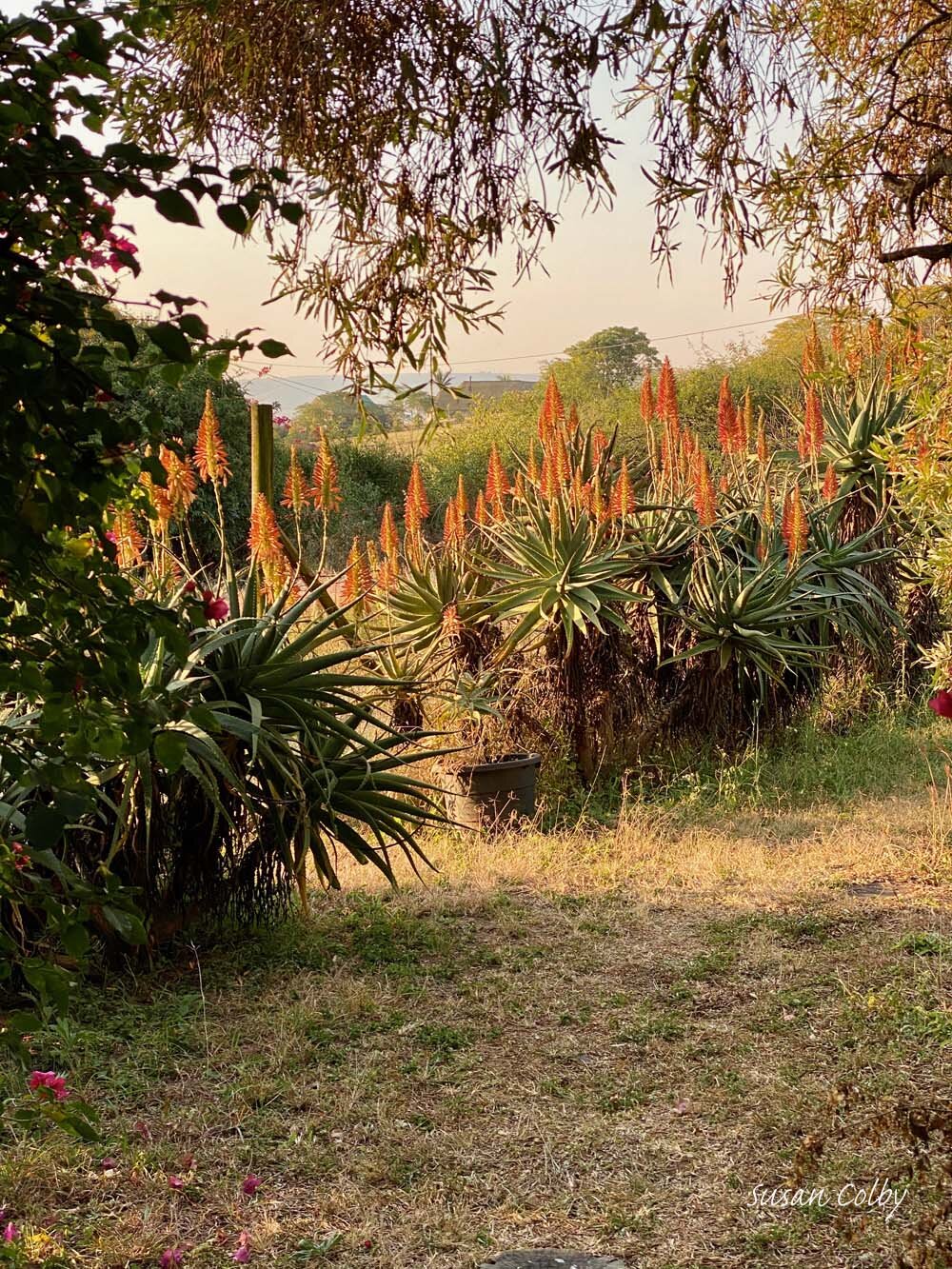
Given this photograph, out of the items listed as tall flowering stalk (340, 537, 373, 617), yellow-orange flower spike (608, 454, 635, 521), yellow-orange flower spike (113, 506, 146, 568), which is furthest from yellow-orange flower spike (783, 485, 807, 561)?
yellow-orange flower spike (113, 506, 146, 568)

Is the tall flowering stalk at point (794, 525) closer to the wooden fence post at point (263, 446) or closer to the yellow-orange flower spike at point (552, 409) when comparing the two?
the yellow-orange flower spike at point (552, 409)

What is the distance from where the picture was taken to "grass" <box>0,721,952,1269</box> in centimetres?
267

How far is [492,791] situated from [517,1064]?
2537mm

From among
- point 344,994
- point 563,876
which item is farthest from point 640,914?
point 344,994

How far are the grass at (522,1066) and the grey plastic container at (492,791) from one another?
24.1 inches

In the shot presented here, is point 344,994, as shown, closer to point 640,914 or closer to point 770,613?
point 640,914

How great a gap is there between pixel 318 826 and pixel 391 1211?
66.8 inches

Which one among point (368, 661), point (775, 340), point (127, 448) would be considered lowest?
point (368, 661)

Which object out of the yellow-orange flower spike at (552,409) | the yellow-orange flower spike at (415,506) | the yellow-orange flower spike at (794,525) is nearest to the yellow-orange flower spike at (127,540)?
the yellow-orange flower spike at (415,506)

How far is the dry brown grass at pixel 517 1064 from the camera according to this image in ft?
8.78

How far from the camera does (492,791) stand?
602cm

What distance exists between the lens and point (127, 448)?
121cm

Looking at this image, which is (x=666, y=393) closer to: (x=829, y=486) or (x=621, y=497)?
(x=621, y=497)

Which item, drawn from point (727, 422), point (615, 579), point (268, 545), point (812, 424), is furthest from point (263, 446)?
point (812, 424)
